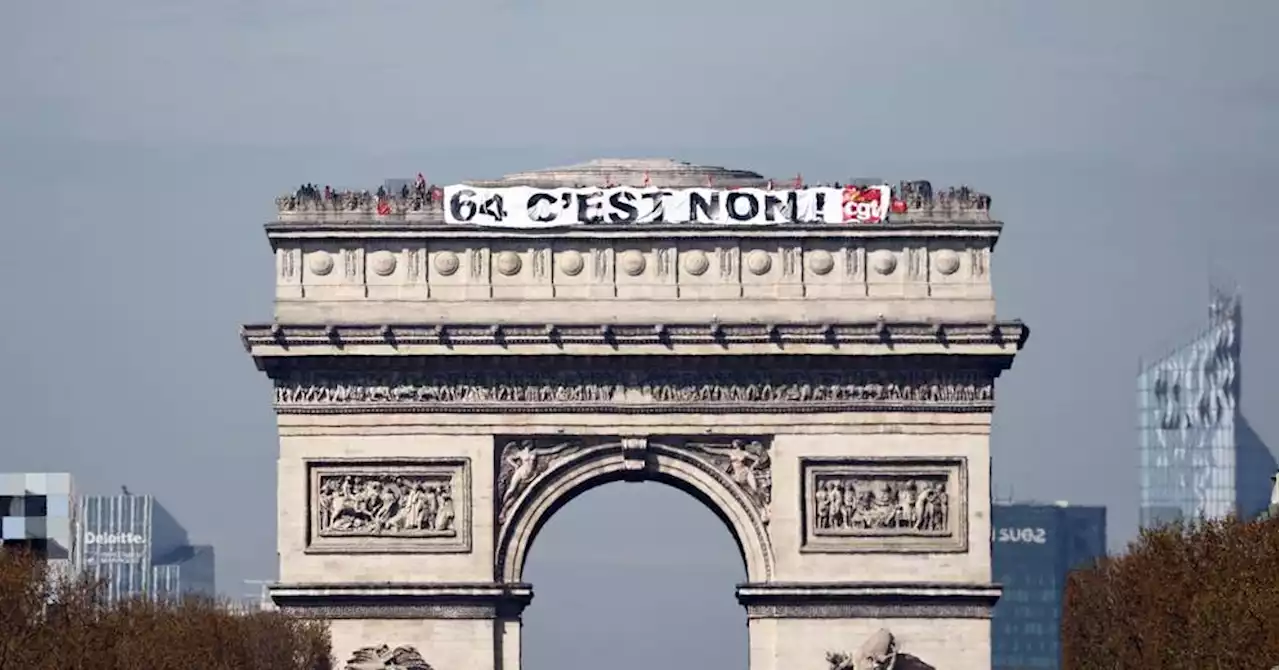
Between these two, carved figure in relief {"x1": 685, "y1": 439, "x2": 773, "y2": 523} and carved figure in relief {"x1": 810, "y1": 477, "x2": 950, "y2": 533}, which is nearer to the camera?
carved figure in relief {"x1": 810, "y1": 477, "x2": 950, "y2": 533}

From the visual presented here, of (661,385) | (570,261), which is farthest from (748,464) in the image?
(570,261)

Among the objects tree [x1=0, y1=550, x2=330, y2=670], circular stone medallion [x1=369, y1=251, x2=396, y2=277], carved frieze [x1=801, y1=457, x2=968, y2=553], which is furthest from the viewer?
circular stone medallion [x1=369, y1=251, x2=396, y2=277]

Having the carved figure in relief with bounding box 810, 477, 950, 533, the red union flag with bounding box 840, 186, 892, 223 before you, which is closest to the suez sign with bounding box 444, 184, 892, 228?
the red union flag with bounding box 840, 186, 892, 223

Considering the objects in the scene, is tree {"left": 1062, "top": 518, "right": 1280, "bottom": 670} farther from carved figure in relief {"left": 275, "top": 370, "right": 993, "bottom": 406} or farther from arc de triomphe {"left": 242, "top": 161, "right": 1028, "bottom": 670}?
carved figure in relief {"left": 275, "top": 370, "right": 993, "bottom": 406}

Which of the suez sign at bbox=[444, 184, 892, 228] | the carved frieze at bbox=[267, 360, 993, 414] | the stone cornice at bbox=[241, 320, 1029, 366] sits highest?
the suez sign at bbox=[444, 184, 892, 228]

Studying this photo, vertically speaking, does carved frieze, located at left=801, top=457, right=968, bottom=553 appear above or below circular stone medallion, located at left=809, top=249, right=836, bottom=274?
below

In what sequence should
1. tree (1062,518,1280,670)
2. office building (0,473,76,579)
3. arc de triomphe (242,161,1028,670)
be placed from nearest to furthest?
tree (1062,518,1280,670), arc de triomphe (242,161,1028,670), office building (0,473,76,579)

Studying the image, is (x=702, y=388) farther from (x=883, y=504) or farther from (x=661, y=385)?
(x=883, y=504)

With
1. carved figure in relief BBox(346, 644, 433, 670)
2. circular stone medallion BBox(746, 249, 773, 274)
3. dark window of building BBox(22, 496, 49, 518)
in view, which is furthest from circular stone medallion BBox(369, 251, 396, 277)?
dark window of building BBox(22, 496, 49, 518)

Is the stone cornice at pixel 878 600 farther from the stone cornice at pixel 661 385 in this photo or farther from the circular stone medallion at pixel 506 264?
the circular stone medallion at pixel 506 264
